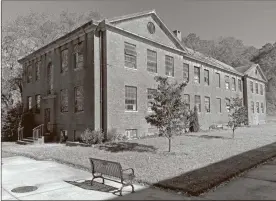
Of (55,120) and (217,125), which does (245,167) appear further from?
(217,125)

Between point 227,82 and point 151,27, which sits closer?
point 151,27

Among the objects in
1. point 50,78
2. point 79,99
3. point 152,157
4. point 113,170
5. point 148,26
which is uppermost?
point 148,26

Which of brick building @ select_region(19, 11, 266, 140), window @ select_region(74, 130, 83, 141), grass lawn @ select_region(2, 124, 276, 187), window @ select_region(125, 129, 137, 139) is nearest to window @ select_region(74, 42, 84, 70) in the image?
brick building @ select_region(19, 11, 266, 140)

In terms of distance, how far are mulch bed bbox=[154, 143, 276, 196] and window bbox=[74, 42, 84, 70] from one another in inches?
522

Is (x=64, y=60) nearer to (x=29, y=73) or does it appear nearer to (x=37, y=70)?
(x=37, y=70)

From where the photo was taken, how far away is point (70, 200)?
6.44 metres

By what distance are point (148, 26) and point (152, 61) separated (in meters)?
3.05

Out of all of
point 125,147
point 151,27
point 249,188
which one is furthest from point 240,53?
point 249,188

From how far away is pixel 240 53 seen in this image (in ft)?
255

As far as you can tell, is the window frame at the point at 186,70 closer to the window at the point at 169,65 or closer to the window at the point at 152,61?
the window at the point at 169,65

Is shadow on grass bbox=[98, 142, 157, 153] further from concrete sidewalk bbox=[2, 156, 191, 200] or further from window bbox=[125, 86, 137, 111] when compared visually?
window bbox=[125, 86, 137, 111]

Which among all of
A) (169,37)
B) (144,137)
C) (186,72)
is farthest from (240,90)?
(144,137)

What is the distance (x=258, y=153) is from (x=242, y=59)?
6731cm

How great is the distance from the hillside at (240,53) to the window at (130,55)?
46164 millimetres
